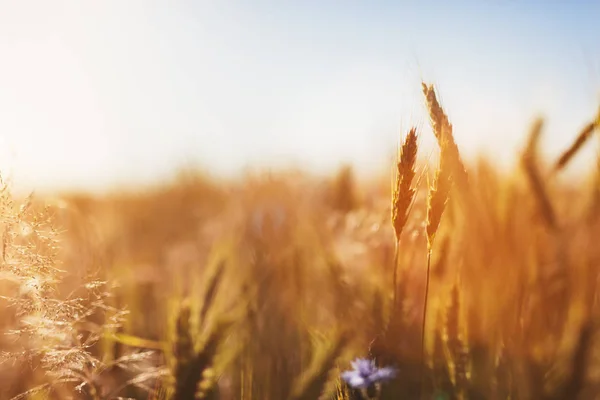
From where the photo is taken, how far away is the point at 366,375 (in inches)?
40.9

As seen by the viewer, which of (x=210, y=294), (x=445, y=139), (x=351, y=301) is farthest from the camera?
(x=351, y=301)

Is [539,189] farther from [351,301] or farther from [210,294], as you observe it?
[210,294]

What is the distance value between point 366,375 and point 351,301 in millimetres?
613

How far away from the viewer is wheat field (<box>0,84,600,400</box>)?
1004 millimetres

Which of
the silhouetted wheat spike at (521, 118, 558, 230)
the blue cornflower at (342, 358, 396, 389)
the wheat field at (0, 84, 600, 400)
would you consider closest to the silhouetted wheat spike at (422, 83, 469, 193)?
the wheat field at (0, 84, 600, 400)

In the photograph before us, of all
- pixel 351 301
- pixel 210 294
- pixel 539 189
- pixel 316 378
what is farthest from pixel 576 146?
pixel 210 294

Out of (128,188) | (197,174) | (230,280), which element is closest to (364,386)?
(230,280)

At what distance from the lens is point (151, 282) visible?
7.13 ft

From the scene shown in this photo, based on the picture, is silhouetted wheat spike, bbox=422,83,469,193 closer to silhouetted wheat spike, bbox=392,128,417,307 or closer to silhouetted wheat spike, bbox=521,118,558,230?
silhouetted wheat spike, bbox=392,128,417,307

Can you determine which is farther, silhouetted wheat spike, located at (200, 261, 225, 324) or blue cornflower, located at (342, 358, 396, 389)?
silhouetted wheat spike, located at (200, 261, 225, 324)

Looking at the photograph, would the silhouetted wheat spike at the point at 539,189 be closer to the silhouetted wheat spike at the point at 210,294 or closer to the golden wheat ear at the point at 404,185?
the golden wheat ear at the point at 404,185

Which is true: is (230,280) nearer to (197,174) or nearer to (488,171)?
(488,171)

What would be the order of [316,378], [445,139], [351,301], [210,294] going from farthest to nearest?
[351,301], [210,294], [316,378], [445,139]

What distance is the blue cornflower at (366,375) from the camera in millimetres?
998
